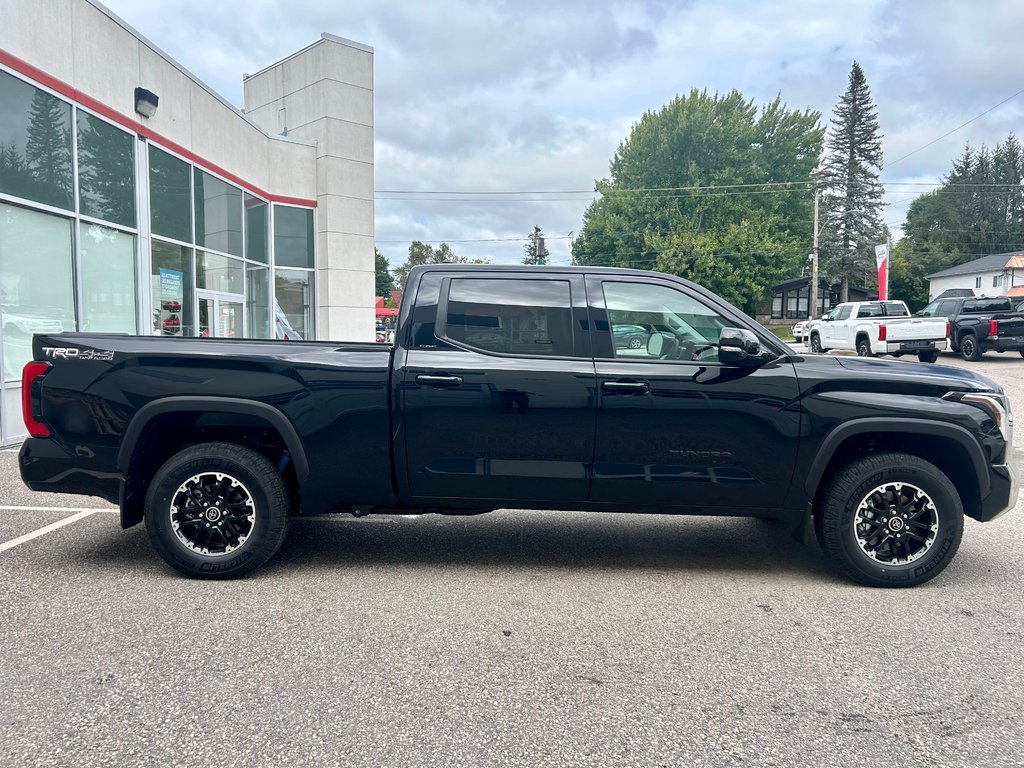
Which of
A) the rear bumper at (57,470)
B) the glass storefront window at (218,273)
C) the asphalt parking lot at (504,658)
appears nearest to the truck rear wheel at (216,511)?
the asphalt parking lot at (504,658)

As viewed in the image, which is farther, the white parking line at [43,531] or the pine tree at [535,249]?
the pine tree at [535,249]

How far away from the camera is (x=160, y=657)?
3.24 meters

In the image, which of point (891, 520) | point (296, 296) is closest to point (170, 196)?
point (296, 296)

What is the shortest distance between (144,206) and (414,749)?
40.3 ft

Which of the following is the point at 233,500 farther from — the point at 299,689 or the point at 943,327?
the point at 943,327

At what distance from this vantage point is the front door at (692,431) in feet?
13.5

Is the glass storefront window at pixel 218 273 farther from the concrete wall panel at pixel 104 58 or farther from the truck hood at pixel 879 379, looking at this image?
the truck hood at pixel 879 379

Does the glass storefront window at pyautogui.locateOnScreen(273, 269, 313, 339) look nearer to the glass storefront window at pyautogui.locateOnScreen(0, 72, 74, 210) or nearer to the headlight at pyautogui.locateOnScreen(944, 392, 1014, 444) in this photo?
the glass storefront window at pyautogui.locateOnScreen(0, 72, 74, 210)

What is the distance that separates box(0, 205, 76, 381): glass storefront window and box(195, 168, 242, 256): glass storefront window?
178 inches

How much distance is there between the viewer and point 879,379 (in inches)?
163

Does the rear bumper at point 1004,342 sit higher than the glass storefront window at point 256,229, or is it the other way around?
the glass storefront window at point 256,229

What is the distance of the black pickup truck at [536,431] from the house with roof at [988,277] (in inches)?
2423

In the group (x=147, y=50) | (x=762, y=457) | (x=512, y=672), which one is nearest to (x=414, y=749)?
(x=512, y=672)

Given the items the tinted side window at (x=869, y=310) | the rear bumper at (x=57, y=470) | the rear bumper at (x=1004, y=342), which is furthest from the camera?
the tinted side window at (x=869, y=310)
